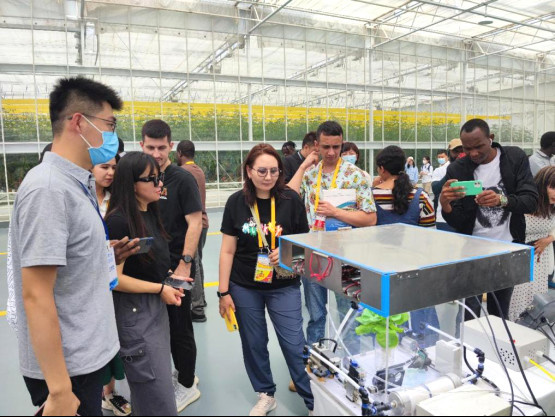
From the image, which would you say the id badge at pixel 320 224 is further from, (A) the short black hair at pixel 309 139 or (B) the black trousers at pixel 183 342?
(A) the short black hair at pixel 309 139

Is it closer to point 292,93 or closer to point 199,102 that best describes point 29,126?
point 199,102

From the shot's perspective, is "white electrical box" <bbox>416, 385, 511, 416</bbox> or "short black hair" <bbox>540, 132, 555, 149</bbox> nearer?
"white electrical box" <bbox>416, 385, 511, 416</bbox>

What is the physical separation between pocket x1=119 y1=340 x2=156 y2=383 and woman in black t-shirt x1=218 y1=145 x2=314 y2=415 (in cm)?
56

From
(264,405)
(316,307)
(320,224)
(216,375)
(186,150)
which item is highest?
(186,150)

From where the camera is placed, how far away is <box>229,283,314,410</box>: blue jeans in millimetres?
2018

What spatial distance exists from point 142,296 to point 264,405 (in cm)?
90

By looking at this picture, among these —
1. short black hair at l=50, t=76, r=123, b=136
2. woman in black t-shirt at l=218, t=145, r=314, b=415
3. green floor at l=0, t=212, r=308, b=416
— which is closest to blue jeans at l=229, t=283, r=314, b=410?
woman in black t-shirt at l=218, t=145, r=314, b=415

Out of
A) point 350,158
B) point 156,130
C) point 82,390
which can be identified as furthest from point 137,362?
point 350,158

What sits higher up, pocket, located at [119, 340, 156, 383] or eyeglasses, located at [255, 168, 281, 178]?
eyeglasses, located at [255, 168, 281, 178]

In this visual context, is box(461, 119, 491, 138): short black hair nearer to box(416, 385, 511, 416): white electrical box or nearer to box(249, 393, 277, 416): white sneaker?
box(416, 385, 511, 416): white electrical box

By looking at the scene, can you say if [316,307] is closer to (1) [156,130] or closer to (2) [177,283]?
(2) [177,283]

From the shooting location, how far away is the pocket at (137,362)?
1.57 metres

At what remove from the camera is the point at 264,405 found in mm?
2029

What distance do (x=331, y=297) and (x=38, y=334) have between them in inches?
39.0
